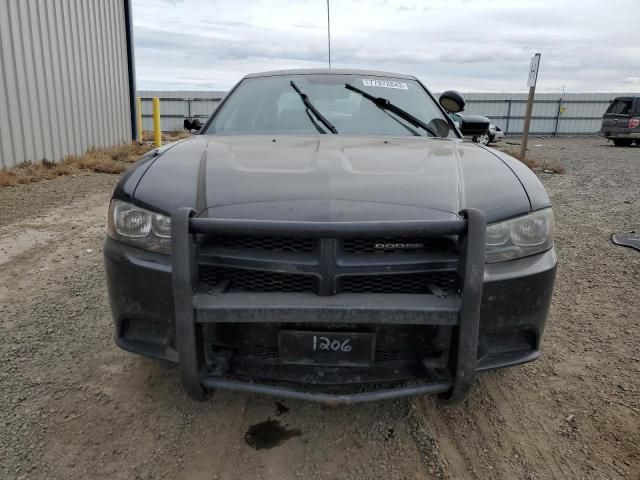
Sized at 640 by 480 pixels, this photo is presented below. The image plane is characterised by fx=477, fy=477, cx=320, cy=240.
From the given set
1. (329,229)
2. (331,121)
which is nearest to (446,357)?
(329,229)

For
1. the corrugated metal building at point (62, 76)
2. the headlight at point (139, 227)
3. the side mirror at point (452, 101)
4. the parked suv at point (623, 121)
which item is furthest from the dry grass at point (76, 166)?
the parked suv at point (623, 121)

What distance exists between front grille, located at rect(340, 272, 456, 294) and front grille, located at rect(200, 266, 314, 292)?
0.63 ft

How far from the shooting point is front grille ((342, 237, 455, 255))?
177 cm

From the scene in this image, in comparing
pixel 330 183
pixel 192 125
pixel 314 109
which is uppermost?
pixel 314 109

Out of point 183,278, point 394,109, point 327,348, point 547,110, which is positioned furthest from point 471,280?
point 547,110

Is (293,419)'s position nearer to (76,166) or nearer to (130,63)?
(76,166)

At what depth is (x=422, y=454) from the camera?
1956 millimetres

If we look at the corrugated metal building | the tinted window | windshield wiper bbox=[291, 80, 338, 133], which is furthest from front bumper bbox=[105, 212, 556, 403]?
the tinted window

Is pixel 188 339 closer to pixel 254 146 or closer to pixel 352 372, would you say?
pixel 352 372

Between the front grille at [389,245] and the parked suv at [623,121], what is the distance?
65.2ft

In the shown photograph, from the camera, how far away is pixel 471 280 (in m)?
1.62

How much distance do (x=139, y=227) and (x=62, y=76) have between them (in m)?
9.60

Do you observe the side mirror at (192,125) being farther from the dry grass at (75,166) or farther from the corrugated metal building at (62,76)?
the corrugated metal building at (62,76)

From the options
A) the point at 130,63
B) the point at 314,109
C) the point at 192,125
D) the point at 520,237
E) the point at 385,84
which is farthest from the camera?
the point at 130,63
